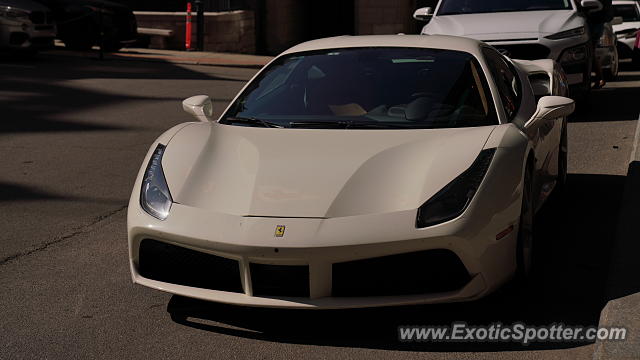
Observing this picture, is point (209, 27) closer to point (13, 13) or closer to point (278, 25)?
point (278, 25)

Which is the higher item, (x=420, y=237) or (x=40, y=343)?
(x=420, y=237)

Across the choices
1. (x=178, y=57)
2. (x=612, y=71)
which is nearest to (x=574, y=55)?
(x=612, y=71)

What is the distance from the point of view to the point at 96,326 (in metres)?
5.14

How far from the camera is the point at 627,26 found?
24531 mm

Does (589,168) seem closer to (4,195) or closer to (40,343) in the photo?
(4,195)

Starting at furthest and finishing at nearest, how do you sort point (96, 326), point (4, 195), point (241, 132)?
point (4, 195) → point (241, 132) → point (96, 326)

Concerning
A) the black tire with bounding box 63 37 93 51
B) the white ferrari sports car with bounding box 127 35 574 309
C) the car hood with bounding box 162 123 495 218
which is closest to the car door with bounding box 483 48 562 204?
the white ferrari sports car with bounding box 127 35 574 309

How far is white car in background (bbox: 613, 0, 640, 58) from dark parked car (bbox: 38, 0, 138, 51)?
1065 centimetres

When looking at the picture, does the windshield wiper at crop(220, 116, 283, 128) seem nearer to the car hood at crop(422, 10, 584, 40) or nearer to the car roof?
the car roof

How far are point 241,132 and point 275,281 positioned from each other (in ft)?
4.39

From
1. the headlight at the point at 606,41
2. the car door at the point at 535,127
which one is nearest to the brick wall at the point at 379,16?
the headlight at the point at 606,41

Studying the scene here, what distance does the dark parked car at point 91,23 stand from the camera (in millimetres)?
23328

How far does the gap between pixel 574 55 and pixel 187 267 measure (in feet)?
29.7

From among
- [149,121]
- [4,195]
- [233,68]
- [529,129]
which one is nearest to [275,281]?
[529,129]
